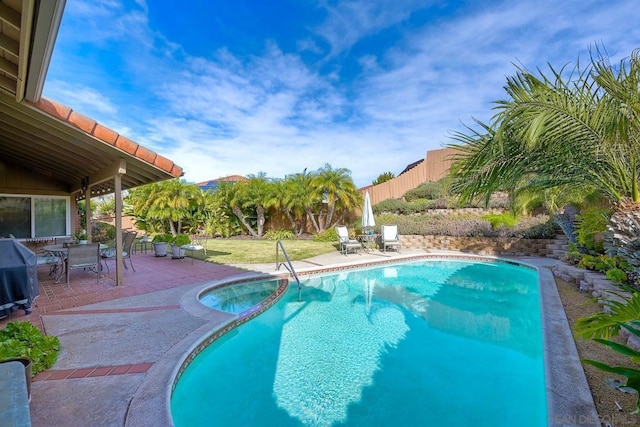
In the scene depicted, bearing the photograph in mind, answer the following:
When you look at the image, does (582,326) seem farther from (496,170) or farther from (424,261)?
(424,261)

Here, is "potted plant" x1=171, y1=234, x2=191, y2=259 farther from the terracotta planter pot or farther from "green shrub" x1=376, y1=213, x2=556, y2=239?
"green shrub" x1=376, y1=213, x2=556, y2=239

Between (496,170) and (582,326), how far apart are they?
248 cm

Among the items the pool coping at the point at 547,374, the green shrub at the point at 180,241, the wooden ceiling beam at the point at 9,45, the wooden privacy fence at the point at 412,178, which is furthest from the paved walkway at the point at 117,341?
the wooden privacy fence at the point at 412,178

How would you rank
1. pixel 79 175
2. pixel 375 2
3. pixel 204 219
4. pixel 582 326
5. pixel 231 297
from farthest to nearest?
pixel 204 219 < pixel 375 2 < pixel 79 175 < pixel 231 297 < pixel 582 326

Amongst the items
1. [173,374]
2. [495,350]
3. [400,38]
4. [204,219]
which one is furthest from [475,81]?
[204,219]

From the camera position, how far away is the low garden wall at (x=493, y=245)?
480 inches

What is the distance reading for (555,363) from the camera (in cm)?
346

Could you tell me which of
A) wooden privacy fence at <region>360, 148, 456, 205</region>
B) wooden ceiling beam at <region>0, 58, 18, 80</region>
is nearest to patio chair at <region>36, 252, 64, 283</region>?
→ wooden ceiling beam at <region>0, 58, 18, 80</region>

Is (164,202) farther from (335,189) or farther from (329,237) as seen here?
(335,189)

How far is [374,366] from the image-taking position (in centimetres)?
430

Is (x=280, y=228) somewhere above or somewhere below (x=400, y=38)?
below

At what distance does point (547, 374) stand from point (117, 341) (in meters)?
5.09

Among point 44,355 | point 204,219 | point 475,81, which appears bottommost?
point 44,355

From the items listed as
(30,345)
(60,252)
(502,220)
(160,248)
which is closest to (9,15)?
(30,345)
